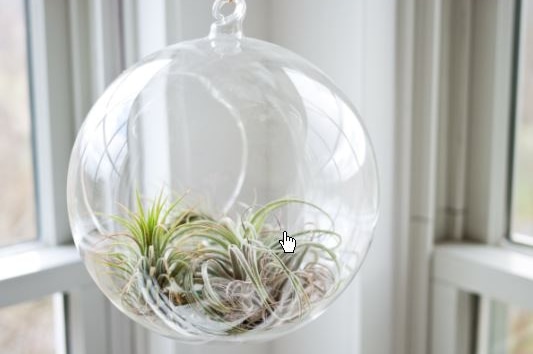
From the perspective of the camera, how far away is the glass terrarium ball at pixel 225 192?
0.55 meters

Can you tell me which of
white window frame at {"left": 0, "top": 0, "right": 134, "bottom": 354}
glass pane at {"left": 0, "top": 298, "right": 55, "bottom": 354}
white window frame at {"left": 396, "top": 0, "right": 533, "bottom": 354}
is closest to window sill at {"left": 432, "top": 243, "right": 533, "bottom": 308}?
white window frame at {"left": 396, "top": 0, "right": 533, "bottom": 354}

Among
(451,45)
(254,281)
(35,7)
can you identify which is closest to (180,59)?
(254,281)

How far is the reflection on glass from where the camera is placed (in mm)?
1007

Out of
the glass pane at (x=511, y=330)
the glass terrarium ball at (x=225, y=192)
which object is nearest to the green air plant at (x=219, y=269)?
the glass terrarium ball at (x=225, y=192)

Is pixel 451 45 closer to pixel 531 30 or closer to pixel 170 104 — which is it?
pixel 531 30

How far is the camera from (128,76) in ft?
1.98

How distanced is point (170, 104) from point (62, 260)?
0.50m

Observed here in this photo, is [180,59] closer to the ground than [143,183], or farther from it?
farther from it

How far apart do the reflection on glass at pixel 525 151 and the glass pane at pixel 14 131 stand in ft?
2.70

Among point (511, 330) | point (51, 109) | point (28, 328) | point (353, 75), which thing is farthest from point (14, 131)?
point (511, 330)

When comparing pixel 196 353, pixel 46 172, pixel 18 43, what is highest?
pixel 18 43

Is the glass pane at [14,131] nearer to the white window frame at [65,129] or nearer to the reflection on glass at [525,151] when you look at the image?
the white window frame at [65,129]

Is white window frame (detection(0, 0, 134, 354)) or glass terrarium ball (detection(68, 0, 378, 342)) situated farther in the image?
white window frame (detection(0, 0, 134, 354))

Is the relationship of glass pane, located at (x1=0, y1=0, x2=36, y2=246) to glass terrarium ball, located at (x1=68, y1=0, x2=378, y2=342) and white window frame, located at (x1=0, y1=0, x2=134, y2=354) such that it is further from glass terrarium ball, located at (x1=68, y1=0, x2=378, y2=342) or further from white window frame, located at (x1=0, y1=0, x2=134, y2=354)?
glass terrarium ball, located at (x1=68, y1=0, x2=378, y2=342)
